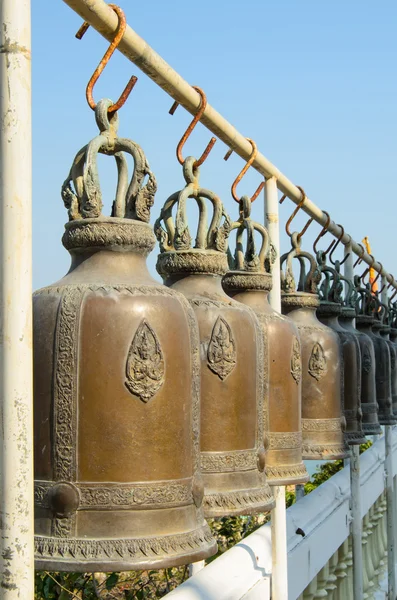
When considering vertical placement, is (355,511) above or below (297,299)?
below

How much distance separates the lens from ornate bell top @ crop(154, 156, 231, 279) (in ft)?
8.78

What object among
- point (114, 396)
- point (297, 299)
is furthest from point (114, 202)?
point (297, 299)

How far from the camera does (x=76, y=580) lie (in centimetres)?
480

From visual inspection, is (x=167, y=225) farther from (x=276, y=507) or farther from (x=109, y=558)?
(x=276, y=507)

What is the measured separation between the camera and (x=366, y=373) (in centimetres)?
529

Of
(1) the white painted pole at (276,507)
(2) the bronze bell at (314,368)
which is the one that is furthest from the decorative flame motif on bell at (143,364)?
(2) the bronze bell at (314,368)

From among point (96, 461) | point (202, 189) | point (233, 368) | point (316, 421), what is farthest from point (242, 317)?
point (316, 421)

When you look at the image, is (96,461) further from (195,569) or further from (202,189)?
(195,569)

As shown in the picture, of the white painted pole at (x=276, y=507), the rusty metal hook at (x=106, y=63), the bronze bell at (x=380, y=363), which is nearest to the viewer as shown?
the rusty metal hook at (x=106, y=63)

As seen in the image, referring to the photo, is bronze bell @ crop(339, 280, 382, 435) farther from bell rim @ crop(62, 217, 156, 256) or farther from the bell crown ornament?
bell rim @ crop(62, 217, 156, 256)

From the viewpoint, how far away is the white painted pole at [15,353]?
1760mm

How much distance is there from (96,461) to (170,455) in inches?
6.8

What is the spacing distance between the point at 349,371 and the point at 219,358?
2.13 meters

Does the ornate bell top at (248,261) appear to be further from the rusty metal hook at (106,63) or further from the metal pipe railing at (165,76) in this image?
the rusty metal hook at (106,63)
